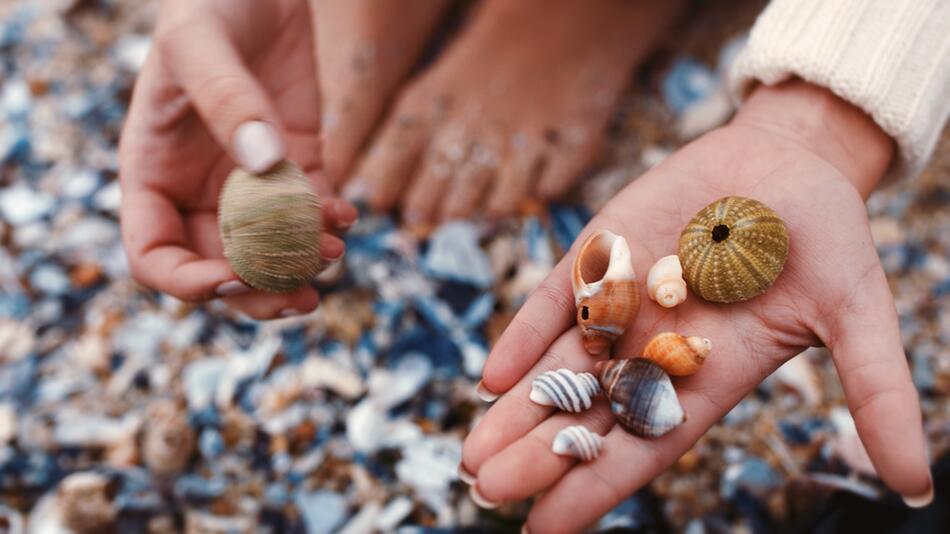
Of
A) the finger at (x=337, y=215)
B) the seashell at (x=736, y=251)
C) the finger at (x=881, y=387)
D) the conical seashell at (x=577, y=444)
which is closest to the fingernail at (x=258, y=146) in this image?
the finger at (x=337, y=215)

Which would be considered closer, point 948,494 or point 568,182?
point 948,494

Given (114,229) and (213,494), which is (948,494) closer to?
(213,494)

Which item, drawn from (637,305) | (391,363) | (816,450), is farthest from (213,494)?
(816,450)

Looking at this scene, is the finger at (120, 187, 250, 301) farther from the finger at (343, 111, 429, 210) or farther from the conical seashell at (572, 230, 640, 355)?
the finger at (343, 111, 429, 210)

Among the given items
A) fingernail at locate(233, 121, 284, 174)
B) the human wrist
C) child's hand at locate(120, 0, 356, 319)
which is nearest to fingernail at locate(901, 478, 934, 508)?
the human wrist

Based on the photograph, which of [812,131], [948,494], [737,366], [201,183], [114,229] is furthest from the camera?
[114,229]

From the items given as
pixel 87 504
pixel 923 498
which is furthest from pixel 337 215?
pixel 923 498
